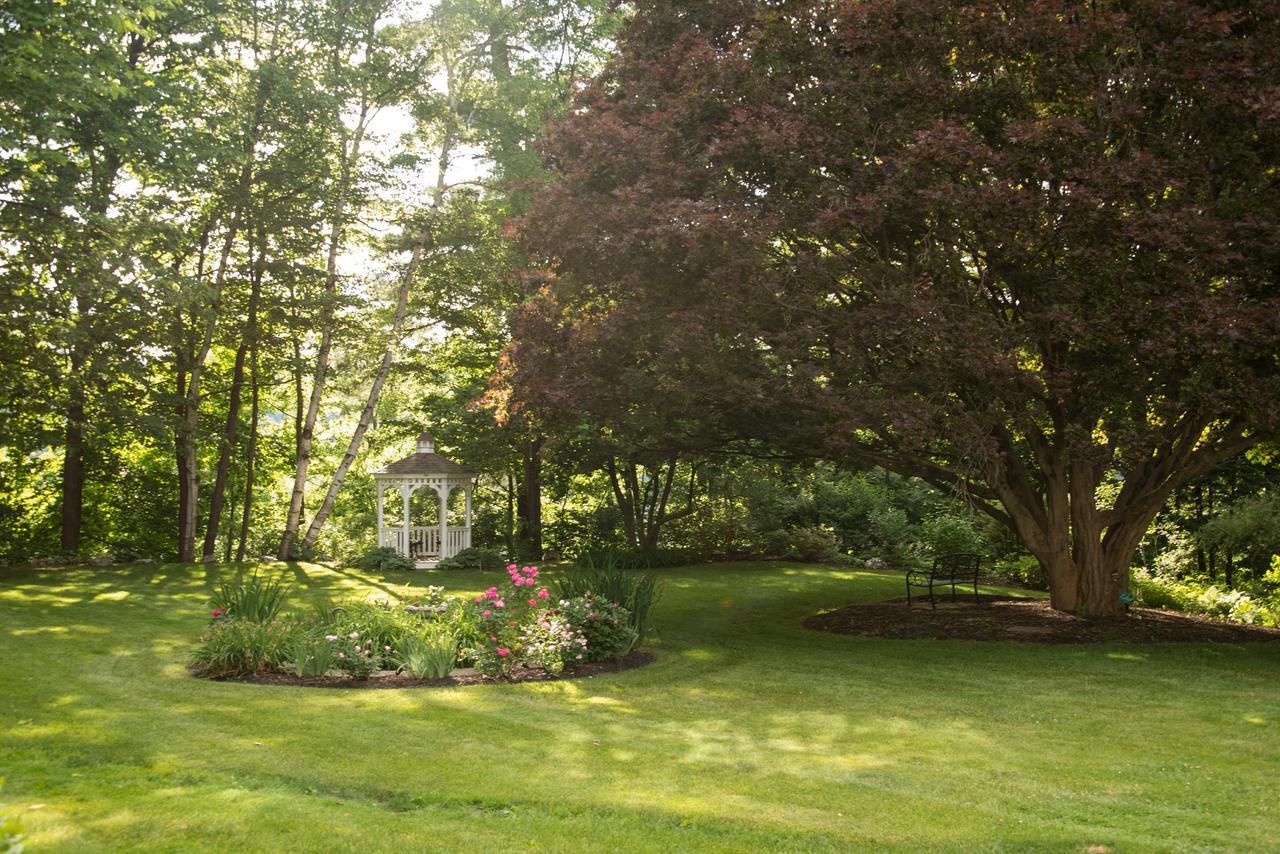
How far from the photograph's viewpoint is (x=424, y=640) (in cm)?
839

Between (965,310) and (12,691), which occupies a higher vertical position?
(965,310)

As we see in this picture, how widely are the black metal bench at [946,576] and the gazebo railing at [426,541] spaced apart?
930 centimetres

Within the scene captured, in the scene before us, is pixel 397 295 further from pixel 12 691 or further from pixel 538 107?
pixel 12 691

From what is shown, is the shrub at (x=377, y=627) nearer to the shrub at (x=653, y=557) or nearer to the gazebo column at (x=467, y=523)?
the shrub at (x=653, y=557)

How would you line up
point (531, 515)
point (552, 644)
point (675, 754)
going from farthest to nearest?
point (531, 515) → point (552, 644) → point (675, 754)

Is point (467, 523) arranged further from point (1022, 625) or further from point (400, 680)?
point (400, 680)

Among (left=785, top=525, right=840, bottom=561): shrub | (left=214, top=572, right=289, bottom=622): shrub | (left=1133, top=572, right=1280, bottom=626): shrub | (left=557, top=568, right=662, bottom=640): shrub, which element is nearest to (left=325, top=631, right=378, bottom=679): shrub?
(left=214, top=572, right=289, bottom=622): shrub

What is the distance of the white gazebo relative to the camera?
65.8 feet

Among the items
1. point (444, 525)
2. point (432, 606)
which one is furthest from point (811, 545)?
point (432, 606)

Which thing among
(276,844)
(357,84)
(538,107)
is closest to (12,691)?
(276,844)

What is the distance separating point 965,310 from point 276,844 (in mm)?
7288

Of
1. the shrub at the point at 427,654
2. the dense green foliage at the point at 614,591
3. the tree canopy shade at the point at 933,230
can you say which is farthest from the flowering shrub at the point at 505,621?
the tree canopy shade at the point at 933,230

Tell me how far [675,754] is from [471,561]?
1401 cm

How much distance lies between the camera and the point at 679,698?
7.70 metres
